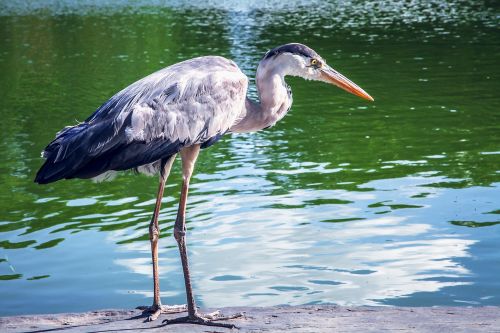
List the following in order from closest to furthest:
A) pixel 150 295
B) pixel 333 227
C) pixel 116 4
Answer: pixel 150 295 → pixel 333 227 → pixel 116 4

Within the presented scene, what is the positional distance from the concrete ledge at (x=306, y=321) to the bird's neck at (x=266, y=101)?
1451 millimetres

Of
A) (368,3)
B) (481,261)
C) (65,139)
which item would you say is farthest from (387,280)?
(368,3)

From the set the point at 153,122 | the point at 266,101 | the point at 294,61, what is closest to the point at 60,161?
the point at 153,122

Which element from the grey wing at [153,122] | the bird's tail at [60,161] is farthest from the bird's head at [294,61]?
the bird's tail at [60,161]

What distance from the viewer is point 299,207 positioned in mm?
11633

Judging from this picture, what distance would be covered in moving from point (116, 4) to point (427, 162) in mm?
47794

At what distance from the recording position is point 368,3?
53.2m

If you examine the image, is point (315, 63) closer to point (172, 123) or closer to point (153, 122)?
point (172, 123)

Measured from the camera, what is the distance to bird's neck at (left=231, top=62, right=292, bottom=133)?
7.47 m

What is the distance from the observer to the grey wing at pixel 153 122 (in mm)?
6652

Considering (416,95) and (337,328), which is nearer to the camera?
(337,328)

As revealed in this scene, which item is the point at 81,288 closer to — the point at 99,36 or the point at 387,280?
the point at 387,280

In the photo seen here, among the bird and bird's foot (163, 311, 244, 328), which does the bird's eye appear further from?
bird's foot (163, 311, 244, 328)

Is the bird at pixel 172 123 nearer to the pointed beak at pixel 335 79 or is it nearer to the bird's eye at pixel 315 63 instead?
the bird's eye at pixel 315 63
